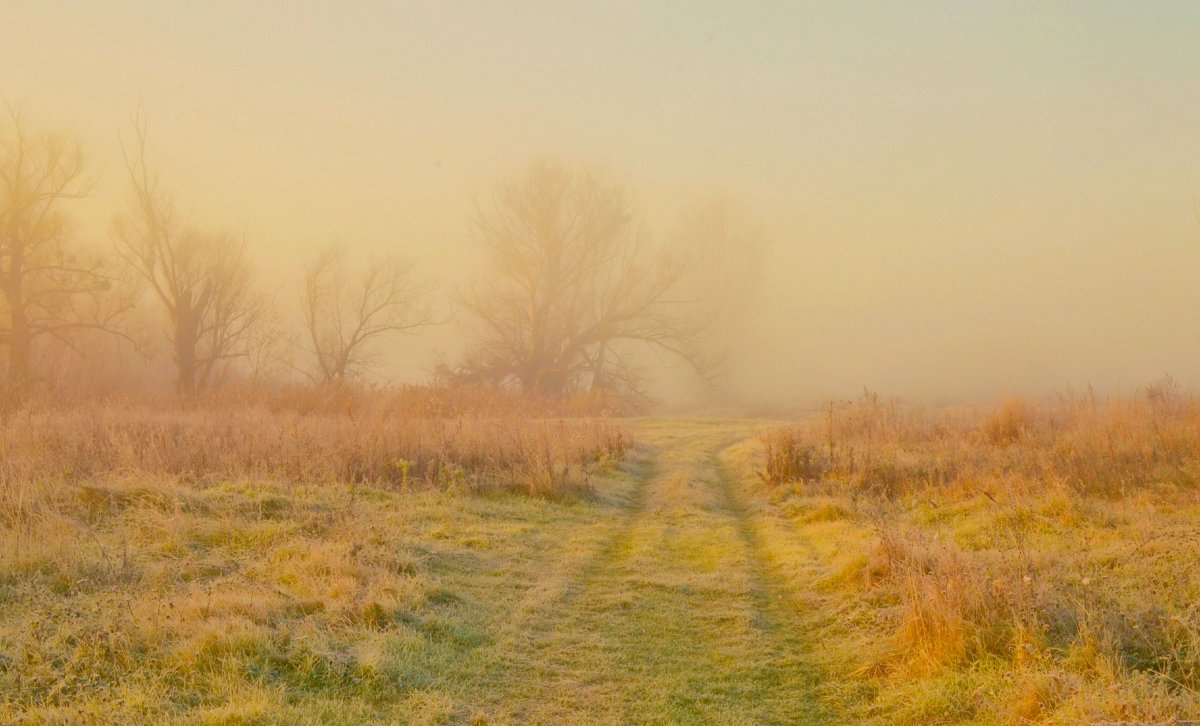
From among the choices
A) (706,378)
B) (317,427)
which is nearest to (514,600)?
(317,427)

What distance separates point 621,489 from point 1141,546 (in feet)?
26.3

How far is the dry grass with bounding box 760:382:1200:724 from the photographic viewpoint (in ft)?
14.9

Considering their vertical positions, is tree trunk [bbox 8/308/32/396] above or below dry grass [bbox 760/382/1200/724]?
above

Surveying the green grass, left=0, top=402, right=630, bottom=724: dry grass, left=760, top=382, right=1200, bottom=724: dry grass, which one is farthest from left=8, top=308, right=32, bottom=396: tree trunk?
left=760, top=382, right=1200, bottom=724: dry grass

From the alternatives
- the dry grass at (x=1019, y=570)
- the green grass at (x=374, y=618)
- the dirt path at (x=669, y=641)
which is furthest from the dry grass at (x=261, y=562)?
the dry grass at (x=1019, y=570)

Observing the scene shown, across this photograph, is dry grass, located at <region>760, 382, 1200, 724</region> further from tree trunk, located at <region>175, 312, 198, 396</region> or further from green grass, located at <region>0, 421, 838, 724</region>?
tree trunk, located at <region>175, 312, 198, 396</region>

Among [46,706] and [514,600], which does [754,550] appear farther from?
[46,706]

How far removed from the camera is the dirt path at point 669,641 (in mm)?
4965

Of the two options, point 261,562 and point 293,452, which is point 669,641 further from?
point 293,452

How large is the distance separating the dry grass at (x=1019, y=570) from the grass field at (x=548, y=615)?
3 cm

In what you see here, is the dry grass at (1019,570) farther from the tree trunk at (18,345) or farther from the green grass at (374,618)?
the tree trunk at (18,345)

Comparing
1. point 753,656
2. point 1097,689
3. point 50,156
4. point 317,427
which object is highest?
point 50,156

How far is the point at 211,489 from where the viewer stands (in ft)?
32.3

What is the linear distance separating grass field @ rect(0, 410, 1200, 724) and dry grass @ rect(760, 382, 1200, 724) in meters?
0.03
